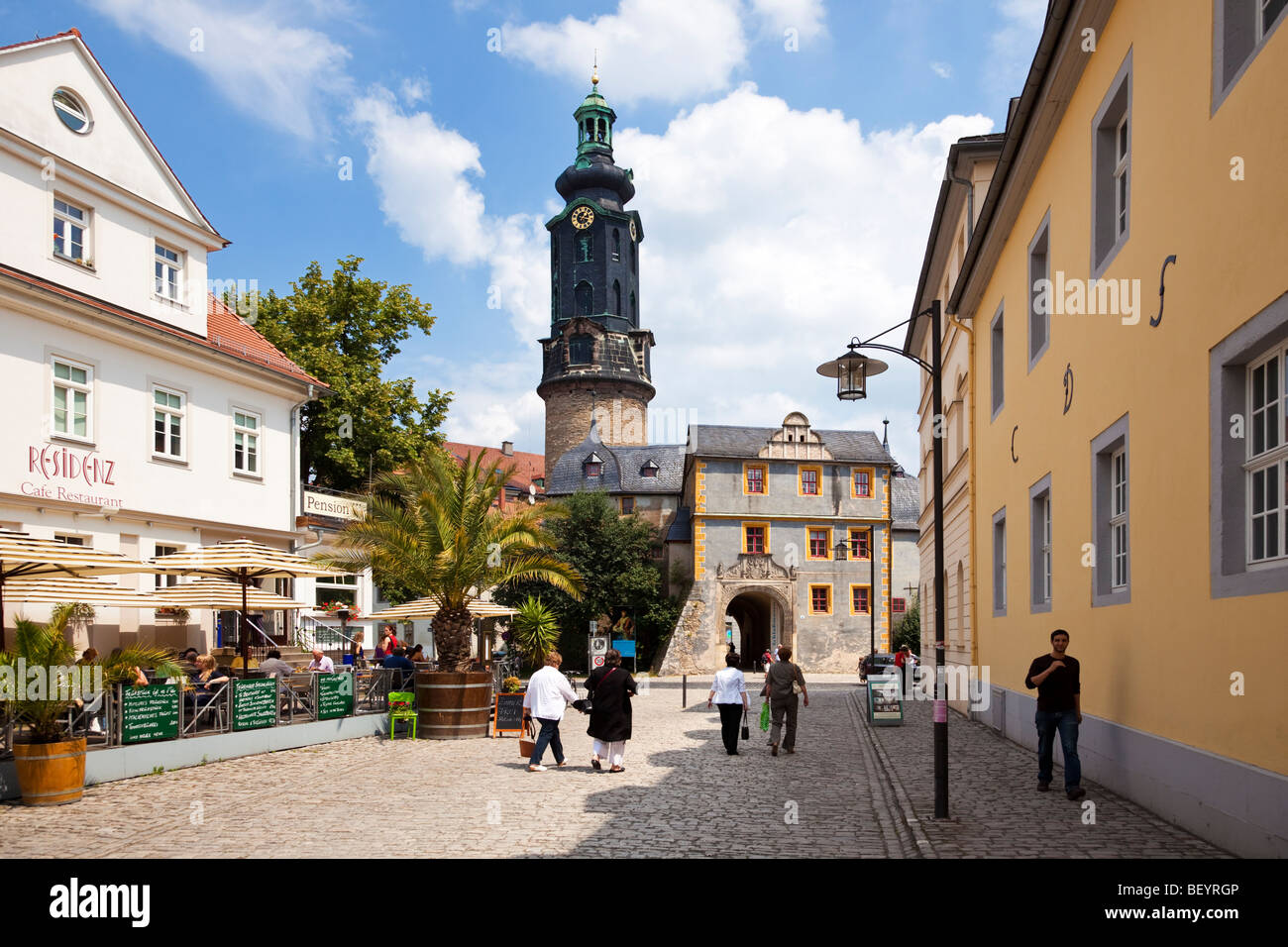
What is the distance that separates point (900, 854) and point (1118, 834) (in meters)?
1.84

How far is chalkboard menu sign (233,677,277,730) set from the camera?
49.3 ft

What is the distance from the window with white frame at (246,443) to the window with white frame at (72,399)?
4193mm

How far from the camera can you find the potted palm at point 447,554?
60.1 ft

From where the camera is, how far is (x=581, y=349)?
6975 centimetres

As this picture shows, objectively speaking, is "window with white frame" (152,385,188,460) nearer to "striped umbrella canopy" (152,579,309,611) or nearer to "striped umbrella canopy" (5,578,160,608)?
"striped umbrella canopy" (152,579,309,611)

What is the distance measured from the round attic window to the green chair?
12428 millimetres

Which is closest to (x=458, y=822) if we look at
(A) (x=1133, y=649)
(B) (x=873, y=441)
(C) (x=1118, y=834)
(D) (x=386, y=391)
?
(C) (x=1118, y=834)

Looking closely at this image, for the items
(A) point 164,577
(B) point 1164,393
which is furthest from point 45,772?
(A) point 164,577

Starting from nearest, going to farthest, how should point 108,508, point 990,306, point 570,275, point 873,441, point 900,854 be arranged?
point 900,854
point 990,306
point 108,508
point 873,441
point 570,275

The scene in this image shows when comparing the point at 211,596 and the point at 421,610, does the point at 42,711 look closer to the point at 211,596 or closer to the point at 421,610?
the point at 211,596

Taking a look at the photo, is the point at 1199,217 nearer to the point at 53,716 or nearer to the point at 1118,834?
the point at 1118,834

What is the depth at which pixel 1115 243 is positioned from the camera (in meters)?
10.7

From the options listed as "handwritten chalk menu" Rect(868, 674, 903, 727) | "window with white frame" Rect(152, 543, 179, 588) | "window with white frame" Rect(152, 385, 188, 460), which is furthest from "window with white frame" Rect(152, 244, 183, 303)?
"handwritten chalk menu" Rect(868, 674, 903, 727)

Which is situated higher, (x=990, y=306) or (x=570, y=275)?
(x=570, y=275)
